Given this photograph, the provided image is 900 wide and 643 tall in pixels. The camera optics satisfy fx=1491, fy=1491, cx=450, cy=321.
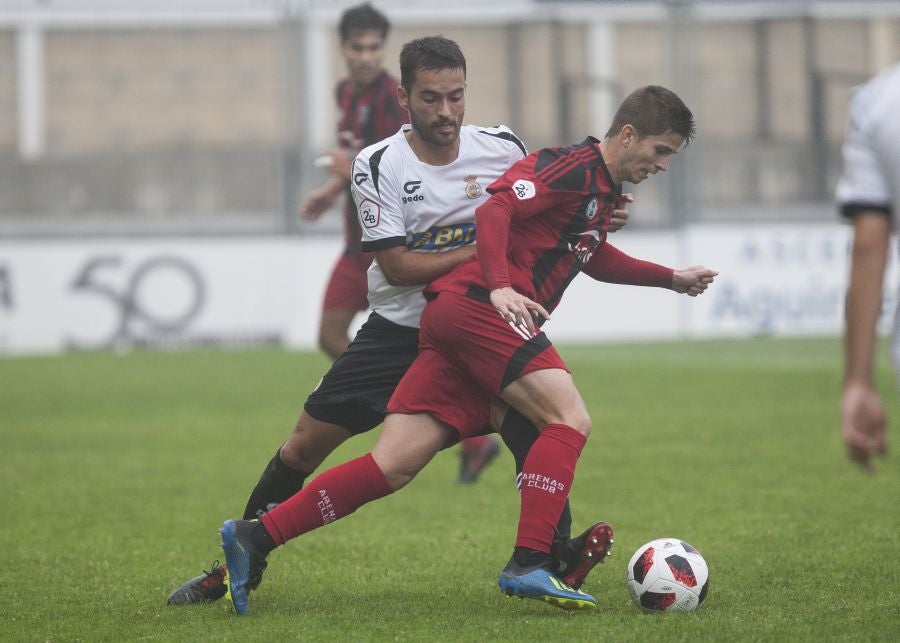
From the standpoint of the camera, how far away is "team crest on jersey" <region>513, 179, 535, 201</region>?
481 centimetres

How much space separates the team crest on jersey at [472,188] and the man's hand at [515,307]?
0.56 m

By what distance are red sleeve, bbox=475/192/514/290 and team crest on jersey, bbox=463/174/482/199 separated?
36cm

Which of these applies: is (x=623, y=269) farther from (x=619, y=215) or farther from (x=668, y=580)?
(x=668, y=580)

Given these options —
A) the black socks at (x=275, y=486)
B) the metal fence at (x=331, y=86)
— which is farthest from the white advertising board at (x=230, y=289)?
the black socks at (x=275, y=486)

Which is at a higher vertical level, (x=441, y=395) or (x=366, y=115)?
(x=366, y=115)

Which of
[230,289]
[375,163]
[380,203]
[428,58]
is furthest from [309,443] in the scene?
[230,289]

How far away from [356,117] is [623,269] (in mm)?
3083

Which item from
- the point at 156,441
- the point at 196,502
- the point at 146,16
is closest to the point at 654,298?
the point at 146,16

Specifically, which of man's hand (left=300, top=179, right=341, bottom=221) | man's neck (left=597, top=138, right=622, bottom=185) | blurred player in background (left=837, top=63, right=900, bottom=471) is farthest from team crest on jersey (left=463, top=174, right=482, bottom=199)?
man's hand (left=300, top=179, right=341, bottom=221)

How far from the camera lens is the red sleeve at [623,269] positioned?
17.5 ft

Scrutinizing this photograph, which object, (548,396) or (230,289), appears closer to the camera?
(548,396)

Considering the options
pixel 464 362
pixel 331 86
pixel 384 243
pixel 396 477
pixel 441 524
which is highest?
pixel 331 86

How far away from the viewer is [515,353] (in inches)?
191

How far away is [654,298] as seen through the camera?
20.1 metres
